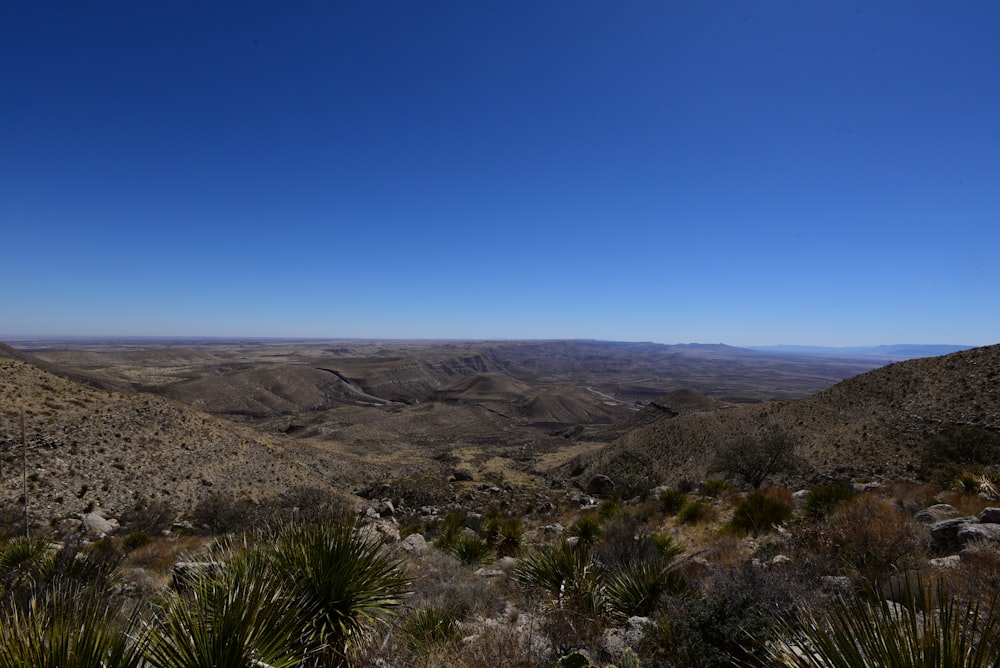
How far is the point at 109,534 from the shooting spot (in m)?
14.3

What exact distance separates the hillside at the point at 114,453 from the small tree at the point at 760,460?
24514 mm

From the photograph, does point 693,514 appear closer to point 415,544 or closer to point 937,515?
point 937,515

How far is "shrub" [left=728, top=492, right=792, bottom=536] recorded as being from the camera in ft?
31.8

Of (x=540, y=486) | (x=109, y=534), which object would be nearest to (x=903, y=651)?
(x=109, y=534)

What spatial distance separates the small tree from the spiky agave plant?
22.2m

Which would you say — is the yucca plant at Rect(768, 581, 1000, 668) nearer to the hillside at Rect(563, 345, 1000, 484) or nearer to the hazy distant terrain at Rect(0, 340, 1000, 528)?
the hillside at Rect(563, 345, 1000, 484)

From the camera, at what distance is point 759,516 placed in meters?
9.98

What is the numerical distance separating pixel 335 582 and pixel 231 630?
4.79 feet

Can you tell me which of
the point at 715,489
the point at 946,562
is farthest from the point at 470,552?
the point at 715,489

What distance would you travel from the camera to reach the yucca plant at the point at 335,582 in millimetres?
4113

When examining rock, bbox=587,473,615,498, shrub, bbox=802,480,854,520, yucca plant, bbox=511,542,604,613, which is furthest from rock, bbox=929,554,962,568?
rock, bbox=587,473,615,498

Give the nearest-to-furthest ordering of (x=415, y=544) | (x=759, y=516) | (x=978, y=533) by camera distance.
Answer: (x=978, y=533)
(x=759, y=516)
(x=415, y=544)

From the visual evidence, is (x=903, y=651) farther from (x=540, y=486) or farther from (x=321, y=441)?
(x=321, y=441)

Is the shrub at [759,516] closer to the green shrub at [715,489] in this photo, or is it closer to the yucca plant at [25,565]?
the green shrub at [715,489]
